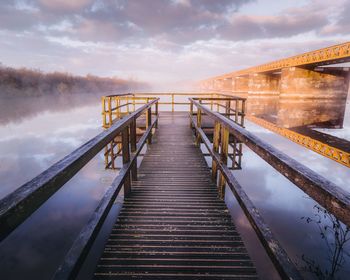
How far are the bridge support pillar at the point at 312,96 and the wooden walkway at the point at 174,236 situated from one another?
17.5 m

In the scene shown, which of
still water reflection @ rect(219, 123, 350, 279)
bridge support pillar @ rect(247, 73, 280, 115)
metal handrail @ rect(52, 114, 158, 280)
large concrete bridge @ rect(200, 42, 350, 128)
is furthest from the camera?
bridge support pillar @ rect(247, 73, 280, 115)

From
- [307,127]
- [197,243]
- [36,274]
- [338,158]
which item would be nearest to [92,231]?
[197,243]

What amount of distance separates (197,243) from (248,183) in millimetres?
8934

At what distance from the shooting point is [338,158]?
9805mm

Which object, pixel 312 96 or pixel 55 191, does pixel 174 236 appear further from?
pixel 312 96

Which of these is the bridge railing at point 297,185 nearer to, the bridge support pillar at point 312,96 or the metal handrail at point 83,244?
the metal handrail at point 83,244

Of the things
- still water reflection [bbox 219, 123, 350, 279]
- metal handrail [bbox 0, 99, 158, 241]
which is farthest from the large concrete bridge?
metal handrail [bbox 0, 99, 158, 241]

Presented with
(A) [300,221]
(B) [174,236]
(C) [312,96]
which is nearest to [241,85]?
(C) [312,96]

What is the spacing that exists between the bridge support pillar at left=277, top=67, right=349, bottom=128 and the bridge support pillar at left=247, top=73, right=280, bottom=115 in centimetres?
780

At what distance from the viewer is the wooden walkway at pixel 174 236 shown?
2113 millimetres

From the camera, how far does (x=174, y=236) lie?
2.59 m

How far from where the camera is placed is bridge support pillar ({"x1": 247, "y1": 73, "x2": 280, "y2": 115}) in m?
28.6

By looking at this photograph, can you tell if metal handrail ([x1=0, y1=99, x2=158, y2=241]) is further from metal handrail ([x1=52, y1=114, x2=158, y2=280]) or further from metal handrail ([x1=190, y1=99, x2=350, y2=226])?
metal handrail ([x1=190, y1=99, x2=350, y2=226])

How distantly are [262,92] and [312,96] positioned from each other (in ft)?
32.2
